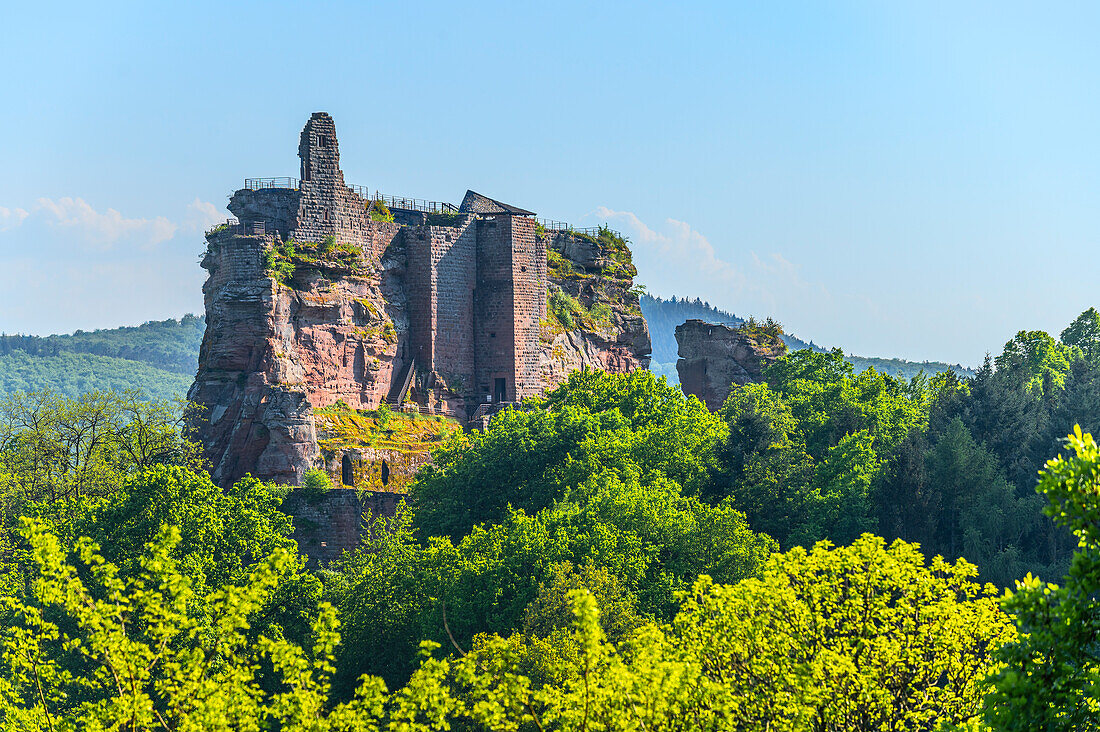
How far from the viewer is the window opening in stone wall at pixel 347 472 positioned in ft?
172

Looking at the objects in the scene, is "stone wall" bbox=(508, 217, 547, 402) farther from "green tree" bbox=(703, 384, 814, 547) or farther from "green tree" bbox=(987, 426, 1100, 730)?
"green tree" bbox=(987, 426, 1100, 730)

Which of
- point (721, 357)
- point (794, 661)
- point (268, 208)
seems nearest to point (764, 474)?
point (794, 661)

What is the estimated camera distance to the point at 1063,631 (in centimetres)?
1342

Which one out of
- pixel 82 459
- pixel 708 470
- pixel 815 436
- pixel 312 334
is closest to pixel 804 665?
pixel 708 470

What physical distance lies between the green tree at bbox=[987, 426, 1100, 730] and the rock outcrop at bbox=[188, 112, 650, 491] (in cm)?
4053

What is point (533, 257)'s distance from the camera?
60.7 m

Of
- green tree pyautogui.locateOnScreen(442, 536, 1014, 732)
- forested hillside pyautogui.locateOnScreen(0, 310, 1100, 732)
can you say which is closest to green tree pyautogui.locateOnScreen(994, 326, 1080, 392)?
forested hillside pyautogui.locateOnScreen(0, 310, 1100, 732)

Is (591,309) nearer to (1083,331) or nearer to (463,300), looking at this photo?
(463,300)

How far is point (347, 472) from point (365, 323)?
7219mm

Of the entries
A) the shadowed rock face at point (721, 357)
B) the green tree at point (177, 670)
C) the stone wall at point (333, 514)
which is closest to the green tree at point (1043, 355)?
the shadowed rock face at point (721, 357)

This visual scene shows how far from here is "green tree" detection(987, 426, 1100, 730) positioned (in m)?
13.2

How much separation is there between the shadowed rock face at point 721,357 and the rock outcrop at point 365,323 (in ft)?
15.5

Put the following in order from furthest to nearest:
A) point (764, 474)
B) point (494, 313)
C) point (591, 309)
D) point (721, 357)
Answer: point (721, 357) → point (591, 309) → point (494, 313) → point (764, 474)

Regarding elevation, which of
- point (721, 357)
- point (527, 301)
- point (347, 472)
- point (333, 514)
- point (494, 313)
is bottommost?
point (333, 514)
